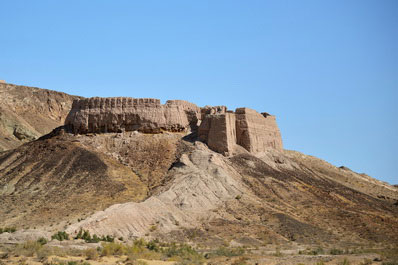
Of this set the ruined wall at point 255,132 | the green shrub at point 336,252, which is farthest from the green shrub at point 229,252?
the ruined wall at point 255,132

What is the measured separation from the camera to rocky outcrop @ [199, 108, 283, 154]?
53.7 metres

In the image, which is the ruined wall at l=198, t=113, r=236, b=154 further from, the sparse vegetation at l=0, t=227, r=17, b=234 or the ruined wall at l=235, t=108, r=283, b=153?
the sparse vegetation at l=0, t=227, r=17, b=234

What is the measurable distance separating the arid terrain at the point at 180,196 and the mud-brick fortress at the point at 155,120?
0.33ft

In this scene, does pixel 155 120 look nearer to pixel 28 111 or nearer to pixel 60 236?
pixel 60 236

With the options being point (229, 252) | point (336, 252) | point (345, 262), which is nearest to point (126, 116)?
point (229, 252)

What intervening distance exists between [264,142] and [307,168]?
557 cm

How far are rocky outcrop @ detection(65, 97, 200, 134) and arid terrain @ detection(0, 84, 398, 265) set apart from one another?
10cm

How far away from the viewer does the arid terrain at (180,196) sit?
3281 cm

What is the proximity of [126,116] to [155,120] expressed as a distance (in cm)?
275

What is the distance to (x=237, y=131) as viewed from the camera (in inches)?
2202

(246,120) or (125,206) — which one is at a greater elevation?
(246,120)

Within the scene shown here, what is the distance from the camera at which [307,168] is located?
2365 inches

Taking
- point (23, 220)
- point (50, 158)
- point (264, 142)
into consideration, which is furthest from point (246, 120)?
point (23, 220)

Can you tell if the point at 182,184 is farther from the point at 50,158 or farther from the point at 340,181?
the point at 340,181
